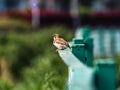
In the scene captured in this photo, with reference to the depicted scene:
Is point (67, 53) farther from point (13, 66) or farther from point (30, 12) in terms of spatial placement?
point (30, 12)

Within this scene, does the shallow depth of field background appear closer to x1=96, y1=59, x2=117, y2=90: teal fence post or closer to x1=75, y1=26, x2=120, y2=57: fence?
x1=75, y1=26, x2=120, y2=57: fence

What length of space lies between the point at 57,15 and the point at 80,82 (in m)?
32.1

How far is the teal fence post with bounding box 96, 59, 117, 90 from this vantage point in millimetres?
2793

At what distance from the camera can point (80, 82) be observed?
9.12ft

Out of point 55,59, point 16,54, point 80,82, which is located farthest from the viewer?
point 16,54

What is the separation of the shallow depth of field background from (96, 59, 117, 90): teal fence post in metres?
1.81

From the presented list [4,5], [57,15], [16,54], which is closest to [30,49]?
[16,54]

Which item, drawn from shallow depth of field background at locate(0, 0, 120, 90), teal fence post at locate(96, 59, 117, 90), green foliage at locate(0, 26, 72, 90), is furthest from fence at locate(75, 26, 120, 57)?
teal fence post at locate(96, 59, 117, 90)

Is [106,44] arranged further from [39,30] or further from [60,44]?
[60,44]

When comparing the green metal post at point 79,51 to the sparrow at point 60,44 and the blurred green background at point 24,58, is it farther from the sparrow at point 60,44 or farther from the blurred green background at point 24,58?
the blurred green background at point 24,58

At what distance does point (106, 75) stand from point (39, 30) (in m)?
19.1

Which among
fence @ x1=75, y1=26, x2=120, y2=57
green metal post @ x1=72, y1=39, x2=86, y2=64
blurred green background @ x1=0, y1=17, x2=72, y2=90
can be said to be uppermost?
green metal post @ x1=72, y1=39, x2=86, y2=64

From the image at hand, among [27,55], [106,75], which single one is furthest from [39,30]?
[106,75]

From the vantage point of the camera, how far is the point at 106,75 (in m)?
2.81
